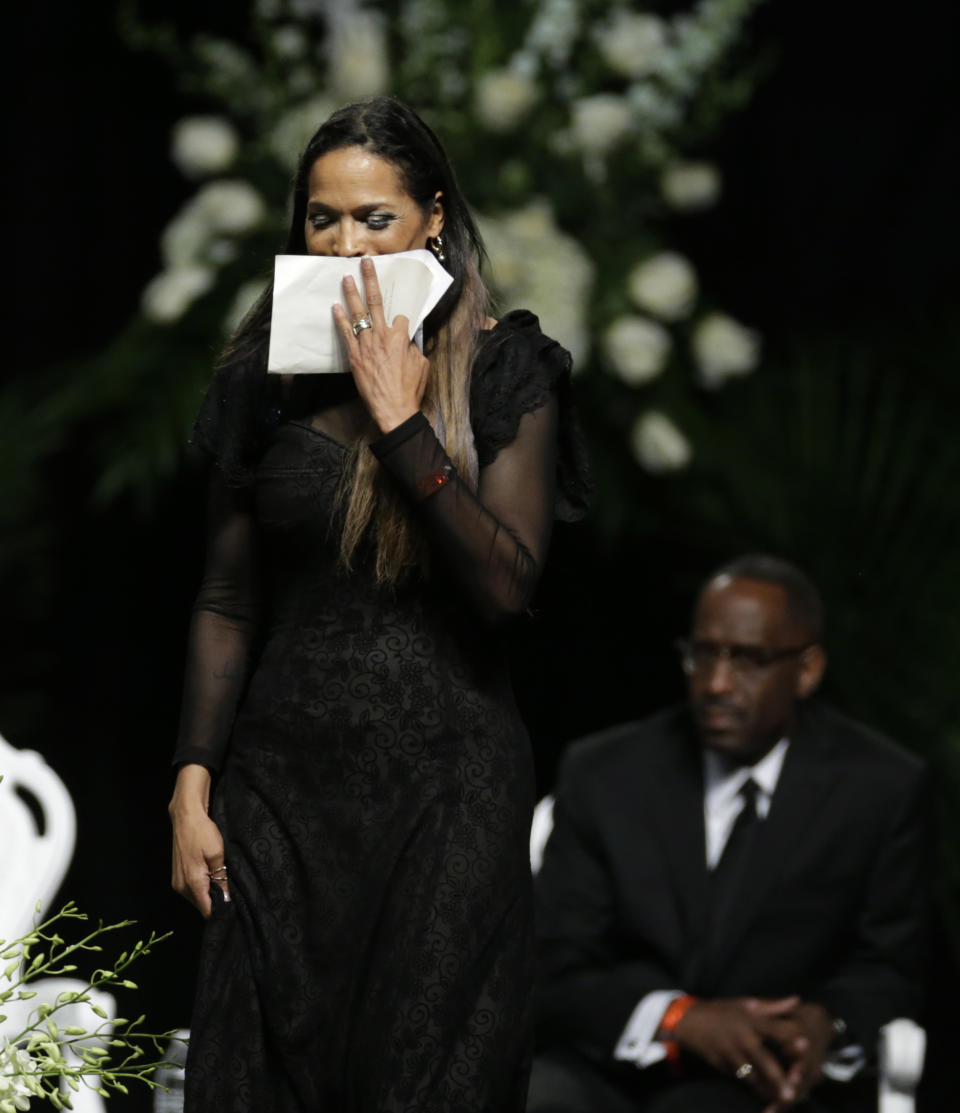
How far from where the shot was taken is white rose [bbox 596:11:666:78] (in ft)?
13.2

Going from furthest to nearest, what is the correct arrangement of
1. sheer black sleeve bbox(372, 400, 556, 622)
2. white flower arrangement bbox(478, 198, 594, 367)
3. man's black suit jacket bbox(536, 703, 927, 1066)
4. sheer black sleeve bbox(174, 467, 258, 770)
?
white flower arrangement bbox(478, 198, 594, 367) → man's black suit jacket bbox(536, 703, 927, 1066) → sheer black sleeve bbox(174, 467, 258, 770) → sheer black sleeve bbox(372, 400, 556, 622)

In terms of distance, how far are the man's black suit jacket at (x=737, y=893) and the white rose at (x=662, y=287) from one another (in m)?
0.89

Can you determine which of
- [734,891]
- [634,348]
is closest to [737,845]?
[734,891]

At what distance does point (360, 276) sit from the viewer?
6.58 feet

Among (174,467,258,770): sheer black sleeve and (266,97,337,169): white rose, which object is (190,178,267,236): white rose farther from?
(174,467,258,770): sheer black sleeve

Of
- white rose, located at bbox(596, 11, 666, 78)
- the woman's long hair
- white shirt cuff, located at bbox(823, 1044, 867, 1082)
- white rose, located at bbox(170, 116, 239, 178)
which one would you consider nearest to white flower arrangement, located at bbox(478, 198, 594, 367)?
white rose, located at bbox(596, 11, 666, 78)

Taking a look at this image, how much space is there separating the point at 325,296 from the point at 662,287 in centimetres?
199

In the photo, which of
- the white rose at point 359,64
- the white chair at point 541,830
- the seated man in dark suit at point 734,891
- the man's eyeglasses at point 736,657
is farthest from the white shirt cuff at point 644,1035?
the white rose at point 359,64

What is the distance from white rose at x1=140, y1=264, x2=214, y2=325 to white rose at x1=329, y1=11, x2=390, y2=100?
45 cm

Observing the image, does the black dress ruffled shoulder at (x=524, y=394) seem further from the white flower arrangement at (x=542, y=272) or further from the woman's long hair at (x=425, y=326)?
the white flower arrangement at (x=542, y=272)

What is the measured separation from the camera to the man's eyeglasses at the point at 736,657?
3.59 metres

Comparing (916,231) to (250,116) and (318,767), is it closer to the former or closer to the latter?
(250,116)

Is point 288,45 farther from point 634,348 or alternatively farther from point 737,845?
point 737,845

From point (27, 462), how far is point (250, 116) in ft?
2.80
